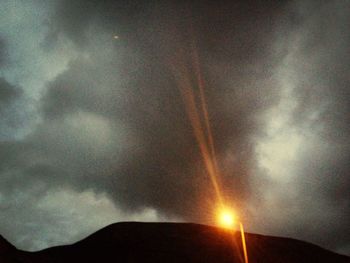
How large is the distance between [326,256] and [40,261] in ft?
153

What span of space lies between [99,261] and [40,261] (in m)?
12.2

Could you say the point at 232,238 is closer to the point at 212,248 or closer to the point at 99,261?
the point at 212,248

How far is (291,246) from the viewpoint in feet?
198

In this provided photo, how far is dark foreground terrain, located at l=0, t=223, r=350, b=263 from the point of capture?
5116 centimetres

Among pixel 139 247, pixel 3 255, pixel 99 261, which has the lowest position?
pixel 3 255

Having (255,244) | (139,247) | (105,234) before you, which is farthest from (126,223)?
(255,244)

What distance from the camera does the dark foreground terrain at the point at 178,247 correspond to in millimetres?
51156

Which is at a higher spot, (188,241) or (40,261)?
(188,241)

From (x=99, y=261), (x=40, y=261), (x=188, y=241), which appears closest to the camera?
(x=40, y=261)

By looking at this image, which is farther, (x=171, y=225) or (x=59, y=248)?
(x=171, y=225)

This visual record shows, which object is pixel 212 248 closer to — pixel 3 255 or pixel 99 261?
pixel 99 261

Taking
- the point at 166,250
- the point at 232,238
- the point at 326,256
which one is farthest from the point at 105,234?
the point at 326,256

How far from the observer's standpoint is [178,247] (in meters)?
55.1

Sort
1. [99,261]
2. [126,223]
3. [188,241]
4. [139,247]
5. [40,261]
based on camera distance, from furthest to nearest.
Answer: [126,223] → [188,241] → [139,247] → [99,261] → [40,261]
